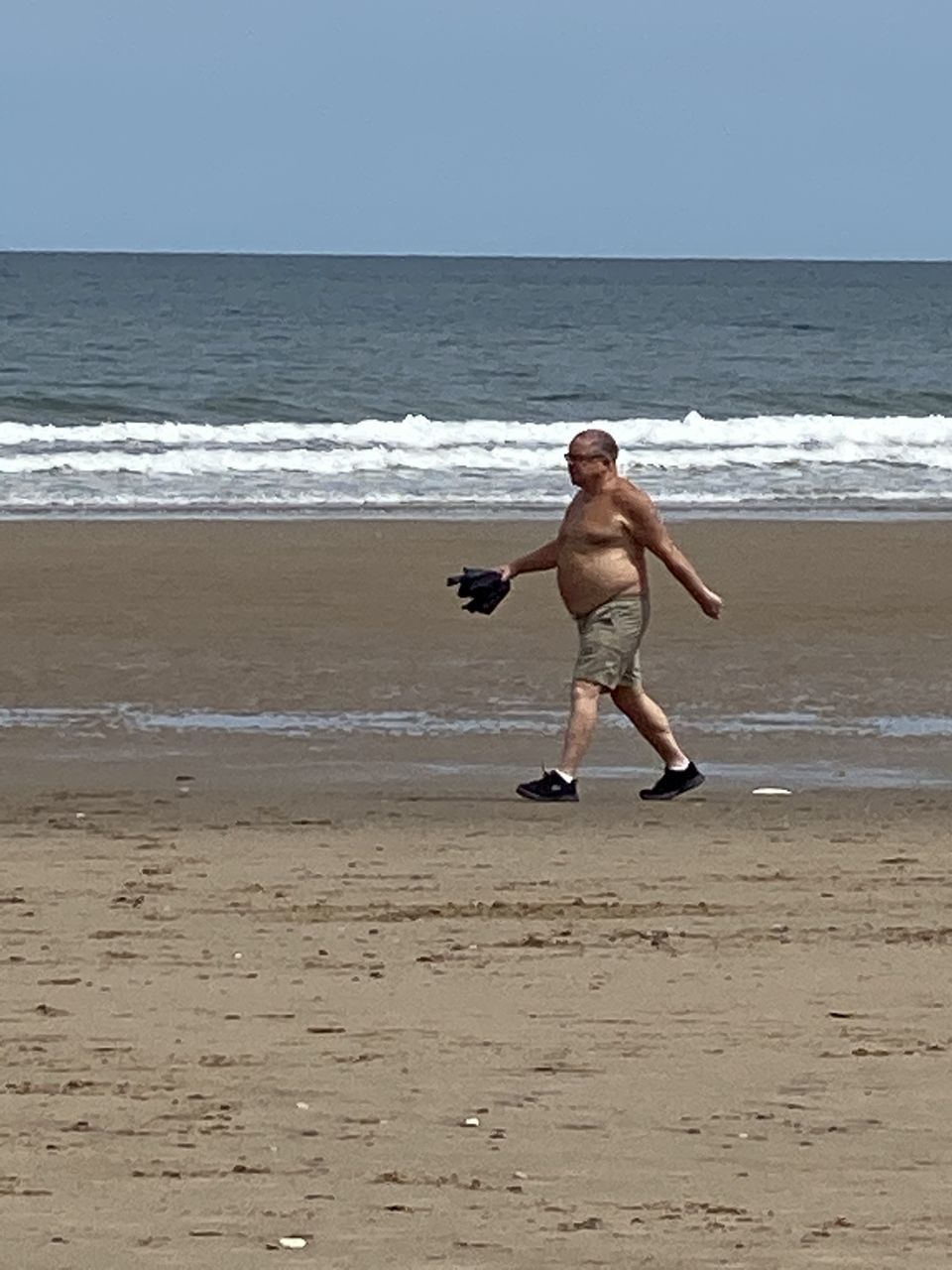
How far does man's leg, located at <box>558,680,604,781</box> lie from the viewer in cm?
841

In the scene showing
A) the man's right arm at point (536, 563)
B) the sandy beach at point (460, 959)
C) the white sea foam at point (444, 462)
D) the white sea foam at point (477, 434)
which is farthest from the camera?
the white sea foam at point (477, 434)

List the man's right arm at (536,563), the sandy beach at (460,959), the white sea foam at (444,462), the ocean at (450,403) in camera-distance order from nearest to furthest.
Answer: the sandy beach at (460,959) < the man's right arm at (536,563) < the white sea foam at (444,462) < the ocean at (450,403)

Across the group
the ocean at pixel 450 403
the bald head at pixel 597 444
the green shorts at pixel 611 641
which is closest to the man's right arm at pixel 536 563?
the green shorts at pixel 611 641

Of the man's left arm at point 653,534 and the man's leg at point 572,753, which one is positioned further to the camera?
the man's left arm at point 653,534

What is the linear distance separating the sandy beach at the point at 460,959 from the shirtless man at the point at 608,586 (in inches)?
9.8

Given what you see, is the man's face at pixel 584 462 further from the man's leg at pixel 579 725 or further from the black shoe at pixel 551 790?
the black shoe at pixel 551 790

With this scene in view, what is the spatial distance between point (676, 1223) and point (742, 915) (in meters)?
2.43

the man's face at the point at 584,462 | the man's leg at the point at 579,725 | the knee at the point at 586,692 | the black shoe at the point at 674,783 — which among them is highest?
the man's face at the point at 584,462

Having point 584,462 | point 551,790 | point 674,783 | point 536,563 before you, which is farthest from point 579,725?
point 584,462

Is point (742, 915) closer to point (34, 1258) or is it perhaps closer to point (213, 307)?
point (34, 1258)

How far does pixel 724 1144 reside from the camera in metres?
4.43

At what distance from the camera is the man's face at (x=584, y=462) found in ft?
27.7

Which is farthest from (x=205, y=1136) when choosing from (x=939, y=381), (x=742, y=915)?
(x=939, y=381)

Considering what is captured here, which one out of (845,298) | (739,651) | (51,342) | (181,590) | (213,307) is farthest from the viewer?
(845,298)
